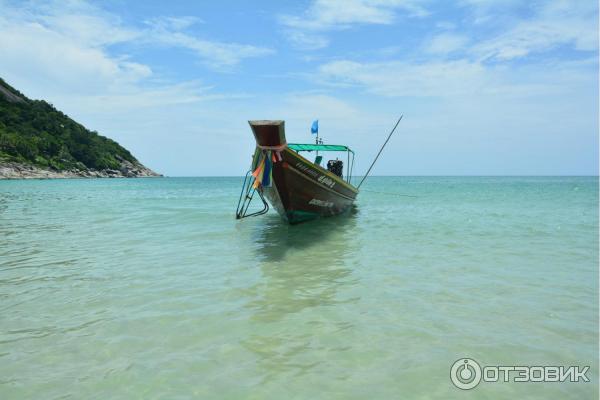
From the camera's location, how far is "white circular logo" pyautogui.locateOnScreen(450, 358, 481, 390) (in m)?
3.66

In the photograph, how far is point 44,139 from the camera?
305 feet

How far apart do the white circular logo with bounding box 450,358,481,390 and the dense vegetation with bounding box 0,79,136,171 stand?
95.2m

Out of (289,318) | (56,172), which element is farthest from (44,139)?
(289,318)

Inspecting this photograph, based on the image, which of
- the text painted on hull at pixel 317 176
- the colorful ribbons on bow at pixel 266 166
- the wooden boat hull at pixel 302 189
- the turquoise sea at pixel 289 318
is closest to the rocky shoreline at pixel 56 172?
the turquoise sea at pixel 289 318

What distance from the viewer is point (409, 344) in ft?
14.6

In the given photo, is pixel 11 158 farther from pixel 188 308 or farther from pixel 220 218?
pixel 188 308

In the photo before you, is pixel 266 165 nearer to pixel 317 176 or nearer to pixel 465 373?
pixel 317 176

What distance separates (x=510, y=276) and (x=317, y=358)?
5.22 m

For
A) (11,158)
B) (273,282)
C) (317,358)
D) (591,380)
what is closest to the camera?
(591,380)

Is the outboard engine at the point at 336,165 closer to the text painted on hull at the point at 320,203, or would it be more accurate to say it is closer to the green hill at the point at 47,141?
the text painted on hull at the point at 320,203

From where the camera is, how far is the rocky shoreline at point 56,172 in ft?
251

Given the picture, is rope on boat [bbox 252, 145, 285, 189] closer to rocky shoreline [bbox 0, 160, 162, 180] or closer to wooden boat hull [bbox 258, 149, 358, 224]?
wooden boat hull [bbox 258, 149, 358, 224]

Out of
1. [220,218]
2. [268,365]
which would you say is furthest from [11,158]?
[268,365]

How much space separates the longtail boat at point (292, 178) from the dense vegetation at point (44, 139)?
85597 millimetres
